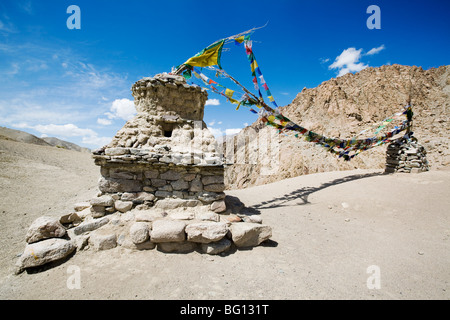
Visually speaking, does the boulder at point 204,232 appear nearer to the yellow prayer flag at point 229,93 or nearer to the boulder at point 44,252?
the boulder at point 44,252

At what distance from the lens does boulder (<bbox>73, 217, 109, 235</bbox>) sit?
12.2ft

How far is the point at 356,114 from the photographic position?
797 inches

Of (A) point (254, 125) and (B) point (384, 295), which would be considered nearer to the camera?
(B) point (384, 295)

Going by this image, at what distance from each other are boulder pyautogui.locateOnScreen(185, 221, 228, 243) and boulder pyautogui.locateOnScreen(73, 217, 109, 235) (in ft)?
6.40

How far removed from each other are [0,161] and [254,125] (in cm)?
2486

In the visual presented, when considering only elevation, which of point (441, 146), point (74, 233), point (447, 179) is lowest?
point (74, 233)

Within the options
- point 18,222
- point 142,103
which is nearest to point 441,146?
point 142,103

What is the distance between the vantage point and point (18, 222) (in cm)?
542

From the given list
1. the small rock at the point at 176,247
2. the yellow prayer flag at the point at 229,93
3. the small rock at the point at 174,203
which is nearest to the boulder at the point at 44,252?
the small rock at the point at 176,247

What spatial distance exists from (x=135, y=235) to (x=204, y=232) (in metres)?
1.27

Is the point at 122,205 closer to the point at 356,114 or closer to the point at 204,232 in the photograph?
the point at 204,232

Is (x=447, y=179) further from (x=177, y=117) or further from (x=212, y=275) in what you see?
(x=177, y=117)

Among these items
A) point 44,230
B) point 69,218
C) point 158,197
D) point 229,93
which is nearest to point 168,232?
point 158,197
